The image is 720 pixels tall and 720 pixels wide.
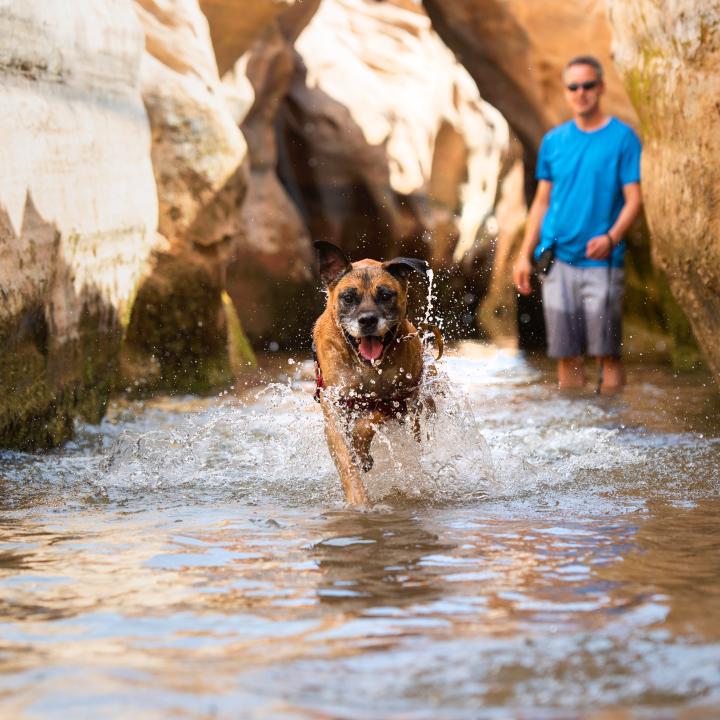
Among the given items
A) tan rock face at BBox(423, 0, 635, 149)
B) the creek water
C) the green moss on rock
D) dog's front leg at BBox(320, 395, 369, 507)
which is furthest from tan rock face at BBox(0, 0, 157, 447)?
tan rock face at BBox(423, 0, 635, 149)

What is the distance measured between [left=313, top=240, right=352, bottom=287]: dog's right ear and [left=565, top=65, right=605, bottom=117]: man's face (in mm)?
3578

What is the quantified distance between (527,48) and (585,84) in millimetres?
5556

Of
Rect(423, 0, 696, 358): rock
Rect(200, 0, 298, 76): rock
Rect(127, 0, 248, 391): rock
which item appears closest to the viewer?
Rect(127, 0, 248, 391): rock

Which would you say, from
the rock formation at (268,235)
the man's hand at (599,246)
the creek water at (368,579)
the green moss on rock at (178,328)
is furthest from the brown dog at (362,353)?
the rock formation at (268,235)

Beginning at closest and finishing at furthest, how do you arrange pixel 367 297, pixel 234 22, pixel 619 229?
1. pixel 367 297
2. pixel 619 229
3. pixel 234 22

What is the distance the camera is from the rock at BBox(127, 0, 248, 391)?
11.6 m

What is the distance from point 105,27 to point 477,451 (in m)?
3.92

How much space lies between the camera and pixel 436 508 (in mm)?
5645

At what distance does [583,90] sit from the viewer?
30.6 ft

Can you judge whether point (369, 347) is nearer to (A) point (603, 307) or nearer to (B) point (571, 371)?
(A) point (603, 307)

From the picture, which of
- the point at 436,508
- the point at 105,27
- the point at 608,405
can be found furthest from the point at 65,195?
the point at 608,405

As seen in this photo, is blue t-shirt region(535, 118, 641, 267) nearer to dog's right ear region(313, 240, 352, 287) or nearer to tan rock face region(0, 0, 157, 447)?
tan rock face region(0, 0, 157, 447)

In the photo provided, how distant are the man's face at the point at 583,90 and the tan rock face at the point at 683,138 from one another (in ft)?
1.69

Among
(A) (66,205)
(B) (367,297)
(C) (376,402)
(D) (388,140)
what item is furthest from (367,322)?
(D) (388,140)
